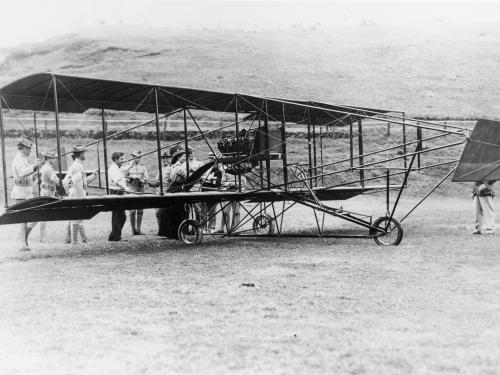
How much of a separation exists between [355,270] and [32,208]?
5841 mm

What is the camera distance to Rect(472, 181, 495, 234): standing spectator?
1357cm

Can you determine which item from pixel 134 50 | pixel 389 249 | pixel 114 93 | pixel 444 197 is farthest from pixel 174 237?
pixel 134 50

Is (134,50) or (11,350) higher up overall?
(134,50)

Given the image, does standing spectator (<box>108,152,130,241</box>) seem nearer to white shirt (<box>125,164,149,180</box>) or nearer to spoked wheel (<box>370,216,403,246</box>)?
white shirt (<box>125,164,149,180</box>)

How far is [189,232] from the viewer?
13555 millimetres

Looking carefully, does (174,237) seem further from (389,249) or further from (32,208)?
(389,249)

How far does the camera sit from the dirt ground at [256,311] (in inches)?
184

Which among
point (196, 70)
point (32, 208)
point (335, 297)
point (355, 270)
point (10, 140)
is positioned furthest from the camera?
point (196, 70)

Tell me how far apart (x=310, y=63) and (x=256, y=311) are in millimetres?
51754

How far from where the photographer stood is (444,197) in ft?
89.1

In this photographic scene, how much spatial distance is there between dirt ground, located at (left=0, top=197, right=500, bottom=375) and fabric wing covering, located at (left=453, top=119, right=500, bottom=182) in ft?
4.90

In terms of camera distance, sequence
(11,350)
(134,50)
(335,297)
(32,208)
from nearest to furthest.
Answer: (11,350)
(335,297)
(32,208)
(134,50)

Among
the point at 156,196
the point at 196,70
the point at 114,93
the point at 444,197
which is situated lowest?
the point at 444,197

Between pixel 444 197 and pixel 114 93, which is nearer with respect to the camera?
pixel 114 93
